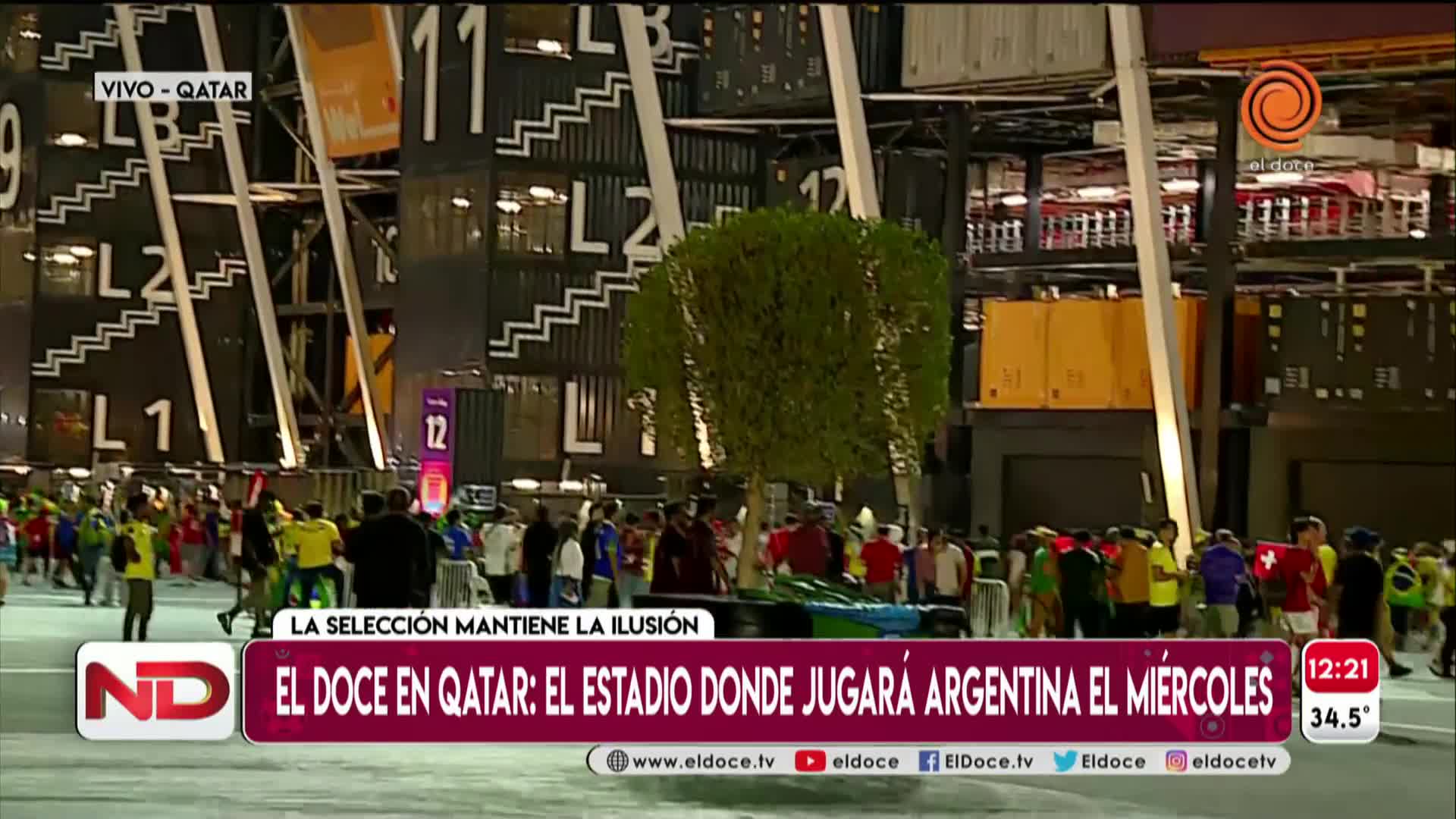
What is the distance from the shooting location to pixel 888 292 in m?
21.1

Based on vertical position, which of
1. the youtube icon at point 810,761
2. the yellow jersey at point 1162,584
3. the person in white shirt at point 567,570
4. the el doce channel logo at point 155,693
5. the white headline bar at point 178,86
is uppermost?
the white headline bar at point 178,86

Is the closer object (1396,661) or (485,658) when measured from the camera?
(485,658)

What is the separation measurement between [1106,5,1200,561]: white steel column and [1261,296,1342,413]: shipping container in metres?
1.50

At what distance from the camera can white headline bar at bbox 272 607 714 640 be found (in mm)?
9578

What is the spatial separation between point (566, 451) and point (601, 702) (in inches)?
1173

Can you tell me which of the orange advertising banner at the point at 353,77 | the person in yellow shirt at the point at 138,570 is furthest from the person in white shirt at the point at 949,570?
the orange advertising banner at the point at 353,77

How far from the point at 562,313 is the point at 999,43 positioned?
10692 mm

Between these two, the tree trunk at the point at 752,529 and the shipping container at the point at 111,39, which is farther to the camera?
the shipping container at the point at 111,39

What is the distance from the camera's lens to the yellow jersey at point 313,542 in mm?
18422

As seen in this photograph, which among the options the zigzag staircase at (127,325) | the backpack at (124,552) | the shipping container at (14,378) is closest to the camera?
the backpack at (124,552)

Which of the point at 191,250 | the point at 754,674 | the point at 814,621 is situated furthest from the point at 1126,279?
the point at 754,674

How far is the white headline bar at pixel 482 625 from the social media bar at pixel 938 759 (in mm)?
609

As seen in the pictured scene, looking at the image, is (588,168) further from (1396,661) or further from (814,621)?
(814,621)

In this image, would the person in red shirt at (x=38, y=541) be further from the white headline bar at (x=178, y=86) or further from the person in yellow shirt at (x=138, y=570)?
the white headline bar at (x=178, y=86)
